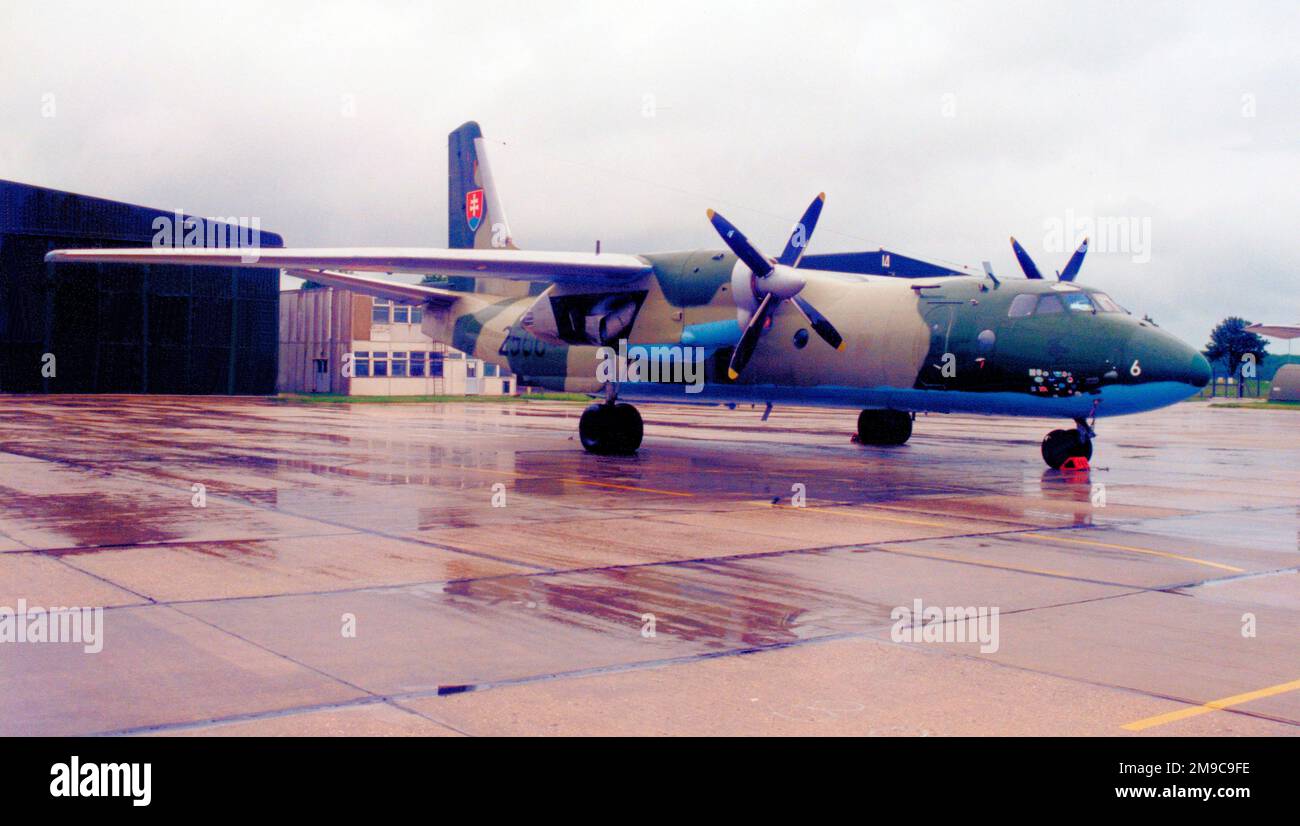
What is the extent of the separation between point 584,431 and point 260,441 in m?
7.78

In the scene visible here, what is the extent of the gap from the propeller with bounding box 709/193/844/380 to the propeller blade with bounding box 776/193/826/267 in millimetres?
20

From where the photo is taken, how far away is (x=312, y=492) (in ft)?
51.5

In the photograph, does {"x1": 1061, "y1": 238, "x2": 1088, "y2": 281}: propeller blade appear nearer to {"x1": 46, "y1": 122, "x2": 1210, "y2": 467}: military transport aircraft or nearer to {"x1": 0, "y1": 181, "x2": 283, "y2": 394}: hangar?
{"x1": 46, "y1": 122, "x2": 1210, "y2": 467}: military transport aircraft

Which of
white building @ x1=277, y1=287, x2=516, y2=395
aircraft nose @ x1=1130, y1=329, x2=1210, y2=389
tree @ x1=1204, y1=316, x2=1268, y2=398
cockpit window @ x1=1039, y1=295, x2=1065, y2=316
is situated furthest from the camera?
tree @ x1=1204, y1=316, x2=1268, y2=398

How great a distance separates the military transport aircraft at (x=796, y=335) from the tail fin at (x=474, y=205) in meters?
3.22

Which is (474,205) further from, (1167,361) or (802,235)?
(1167,361)

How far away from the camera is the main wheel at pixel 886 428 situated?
87.9ft

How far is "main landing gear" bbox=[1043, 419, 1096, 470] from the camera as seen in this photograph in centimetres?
Result: 2059

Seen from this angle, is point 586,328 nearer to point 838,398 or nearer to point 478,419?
point 838,398

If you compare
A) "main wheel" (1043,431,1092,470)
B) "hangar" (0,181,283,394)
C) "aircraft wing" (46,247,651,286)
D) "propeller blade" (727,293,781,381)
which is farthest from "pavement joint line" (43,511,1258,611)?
"hangar" (0,181,283,394)

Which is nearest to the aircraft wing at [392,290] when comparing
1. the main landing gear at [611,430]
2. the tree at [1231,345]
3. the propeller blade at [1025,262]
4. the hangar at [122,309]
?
the main landing gear at [611,430]

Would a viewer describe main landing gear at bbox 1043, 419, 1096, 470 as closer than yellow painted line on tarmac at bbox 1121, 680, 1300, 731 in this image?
No

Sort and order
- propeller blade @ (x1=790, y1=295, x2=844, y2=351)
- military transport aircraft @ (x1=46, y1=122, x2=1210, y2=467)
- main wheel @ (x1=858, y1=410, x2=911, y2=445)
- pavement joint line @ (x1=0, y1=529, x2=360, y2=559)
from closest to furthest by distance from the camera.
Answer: pavement joint line @ (x1=0, y1=529, x2=360, y2=559) < military transport aircraft @ (x1=46, y1=122, x2=1210, y2=467) < propeller blade @ (x1=790, y1=295, x2=844, y2=351) < main wheel @ (x1=858, y1=410, x2=911, y2=445)
